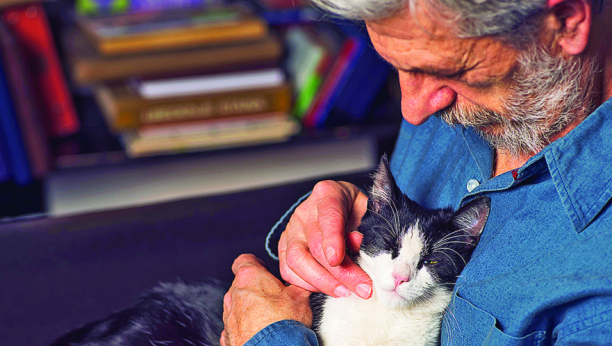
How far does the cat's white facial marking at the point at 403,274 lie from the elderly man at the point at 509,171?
3 centimetres

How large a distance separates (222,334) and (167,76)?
1238mm

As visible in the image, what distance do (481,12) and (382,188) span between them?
0.40 meters

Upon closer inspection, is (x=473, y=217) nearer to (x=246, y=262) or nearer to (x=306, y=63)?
(x=246, y=262)

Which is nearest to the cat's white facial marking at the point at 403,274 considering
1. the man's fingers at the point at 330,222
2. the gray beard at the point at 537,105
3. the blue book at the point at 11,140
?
the man's fingers at the point at 330,222

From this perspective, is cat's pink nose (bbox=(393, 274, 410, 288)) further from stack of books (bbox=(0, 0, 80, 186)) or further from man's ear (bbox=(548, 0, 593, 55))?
stack of books (bbox=(0, 0, 80, 186))

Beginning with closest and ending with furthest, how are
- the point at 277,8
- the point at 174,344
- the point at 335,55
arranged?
1. the point at 174,344
2. the point at 335,55
3. the point at 277,8

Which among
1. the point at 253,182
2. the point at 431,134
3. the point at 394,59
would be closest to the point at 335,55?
the point at 253,182

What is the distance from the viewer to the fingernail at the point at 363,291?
33.4 inches

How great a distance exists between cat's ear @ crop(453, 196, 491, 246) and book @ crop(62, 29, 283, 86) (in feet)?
4.17

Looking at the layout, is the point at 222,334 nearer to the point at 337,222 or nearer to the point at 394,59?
the point at 337,222

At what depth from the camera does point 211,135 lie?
2047mm

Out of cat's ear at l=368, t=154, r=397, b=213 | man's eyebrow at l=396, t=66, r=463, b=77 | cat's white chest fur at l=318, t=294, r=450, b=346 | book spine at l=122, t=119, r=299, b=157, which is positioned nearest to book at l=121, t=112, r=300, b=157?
book spine at l=122, t=119, r=299, b=157

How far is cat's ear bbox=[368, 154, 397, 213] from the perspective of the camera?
906 millimetres

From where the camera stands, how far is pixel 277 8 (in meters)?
2.29
